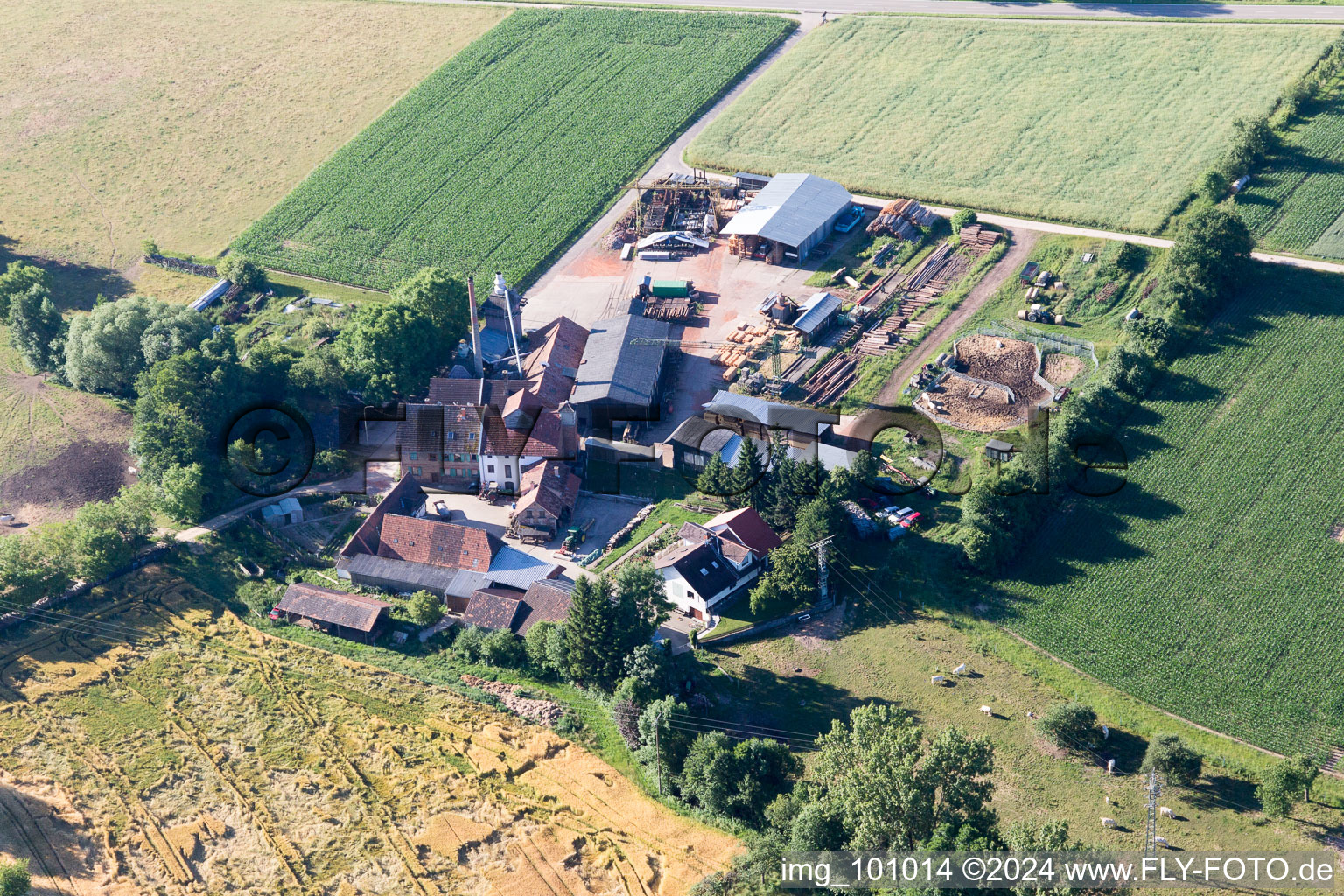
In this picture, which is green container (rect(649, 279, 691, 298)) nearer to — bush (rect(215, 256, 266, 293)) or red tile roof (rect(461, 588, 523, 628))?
bush (rect(215, 256, 266, 293))

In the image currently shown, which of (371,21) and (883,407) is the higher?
(371,21)

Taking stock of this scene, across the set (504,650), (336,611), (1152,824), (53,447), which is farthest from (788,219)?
(1152,824)

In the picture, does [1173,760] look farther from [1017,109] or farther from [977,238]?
[1017,109]

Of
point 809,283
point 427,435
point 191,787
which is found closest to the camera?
point 191,787

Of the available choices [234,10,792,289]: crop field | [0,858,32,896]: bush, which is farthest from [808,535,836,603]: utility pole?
[234,10,792,289]: crop field

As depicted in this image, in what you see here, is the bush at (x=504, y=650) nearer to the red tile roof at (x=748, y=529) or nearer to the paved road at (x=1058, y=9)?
the red tile roof at (x=748, y=529)

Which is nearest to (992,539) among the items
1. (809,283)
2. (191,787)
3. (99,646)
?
(809,283)

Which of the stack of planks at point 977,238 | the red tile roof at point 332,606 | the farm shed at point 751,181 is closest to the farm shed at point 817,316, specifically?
the stack of planks at point 977,238

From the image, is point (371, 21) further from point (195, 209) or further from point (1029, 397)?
point (1029, 397)
